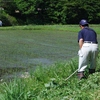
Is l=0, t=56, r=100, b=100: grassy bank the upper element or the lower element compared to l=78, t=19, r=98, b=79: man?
lower

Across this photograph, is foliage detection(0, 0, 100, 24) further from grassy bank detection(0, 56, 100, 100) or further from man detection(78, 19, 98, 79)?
grassy bank detection(0, 56, 100, 100)


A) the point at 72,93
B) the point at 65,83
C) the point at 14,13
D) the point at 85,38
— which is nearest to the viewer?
the point at 72,93

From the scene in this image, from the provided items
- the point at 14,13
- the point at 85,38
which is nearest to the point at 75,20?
the point at 14,13

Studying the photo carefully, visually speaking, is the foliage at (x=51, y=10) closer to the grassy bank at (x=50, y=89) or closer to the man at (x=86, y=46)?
the man at (x=86, y=46)

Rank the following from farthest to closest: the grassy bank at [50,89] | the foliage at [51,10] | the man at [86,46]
Answer: the foliage at [51,10]
the man at [86,46]
the grassy bank at [50,89]

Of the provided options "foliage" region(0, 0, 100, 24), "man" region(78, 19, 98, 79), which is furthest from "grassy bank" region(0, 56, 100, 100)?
"foliage" region(0, 0, 100, 24)

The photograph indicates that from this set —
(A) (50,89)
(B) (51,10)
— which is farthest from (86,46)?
(B) (51,10)

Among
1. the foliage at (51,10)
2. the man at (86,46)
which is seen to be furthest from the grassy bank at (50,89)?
the foliage at (51,10)

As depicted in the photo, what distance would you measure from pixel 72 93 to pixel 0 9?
4499 cm

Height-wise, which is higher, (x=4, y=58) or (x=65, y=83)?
(x=65, y=83)

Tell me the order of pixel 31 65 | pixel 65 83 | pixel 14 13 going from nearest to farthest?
pixel 65 83
pixel 31 65
pixel 14 13

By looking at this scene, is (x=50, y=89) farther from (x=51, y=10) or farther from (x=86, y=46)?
(x=51, y=10)

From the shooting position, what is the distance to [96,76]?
6.59 metres

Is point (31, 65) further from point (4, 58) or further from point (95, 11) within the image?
point (95, 11)
